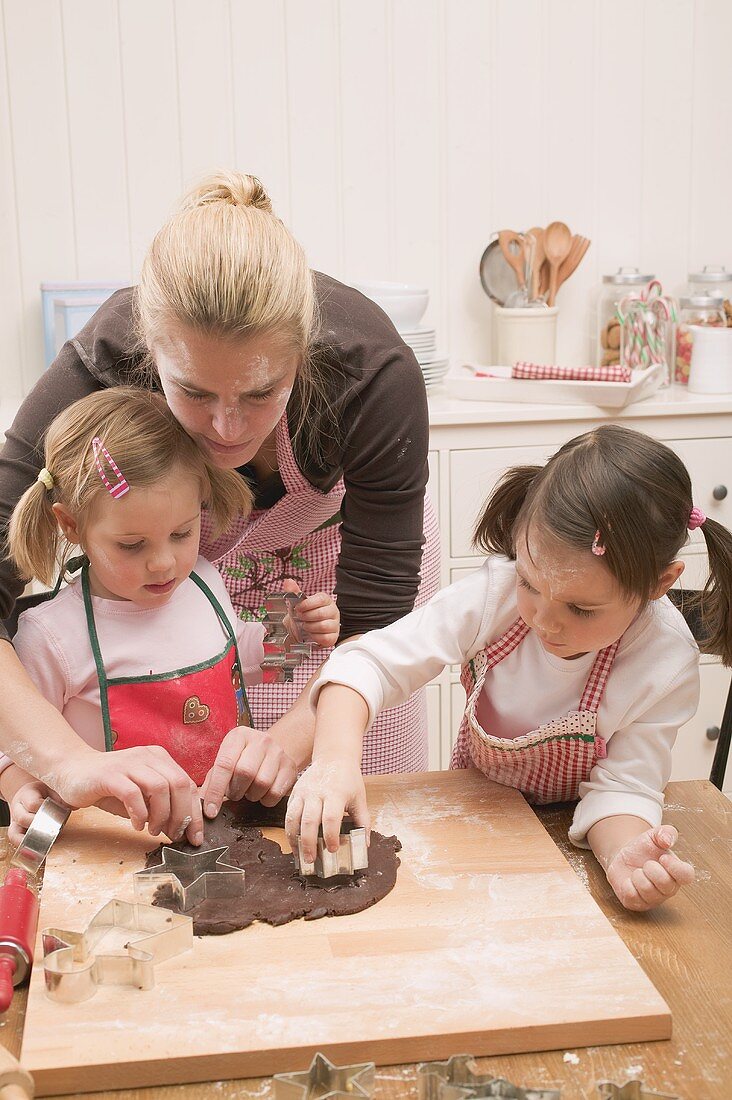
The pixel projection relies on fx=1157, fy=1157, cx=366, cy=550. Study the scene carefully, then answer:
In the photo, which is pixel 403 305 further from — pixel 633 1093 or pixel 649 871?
pixel 633 1093

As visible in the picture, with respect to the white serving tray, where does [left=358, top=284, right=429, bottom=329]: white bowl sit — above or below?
above

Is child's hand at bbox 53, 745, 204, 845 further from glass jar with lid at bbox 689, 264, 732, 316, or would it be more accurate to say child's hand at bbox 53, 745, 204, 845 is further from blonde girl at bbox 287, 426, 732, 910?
glass jar with lid at bbox 689, 264, 732, 316

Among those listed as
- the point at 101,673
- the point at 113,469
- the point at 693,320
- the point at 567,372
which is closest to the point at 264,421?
the point at 113,469

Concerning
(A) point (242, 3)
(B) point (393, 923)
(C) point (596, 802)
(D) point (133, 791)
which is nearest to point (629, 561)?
(C) point (596, 802)

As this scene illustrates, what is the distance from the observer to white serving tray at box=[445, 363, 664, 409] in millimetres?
2734

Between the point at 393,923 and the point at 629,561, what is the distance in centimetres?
43

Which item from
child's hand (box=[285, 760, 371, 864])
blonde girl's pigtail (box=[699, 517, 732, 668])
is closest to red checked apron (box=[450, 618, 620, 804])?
blonde girl's pigtail (box=[699, 517, 732, 668])

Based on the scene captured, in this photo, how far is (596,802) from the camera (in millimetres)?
1255

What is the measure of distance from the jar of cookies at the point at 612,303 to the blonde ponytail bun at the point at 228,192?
6.12 ft

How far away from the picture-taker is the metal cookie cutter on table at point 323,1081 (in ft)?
2.72

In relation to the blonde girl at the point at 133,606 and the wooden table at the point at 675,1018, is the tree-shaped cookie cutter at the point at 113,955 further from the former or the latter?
the blonde girl at the point at 133,606

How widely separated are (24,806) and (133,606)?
35 cm

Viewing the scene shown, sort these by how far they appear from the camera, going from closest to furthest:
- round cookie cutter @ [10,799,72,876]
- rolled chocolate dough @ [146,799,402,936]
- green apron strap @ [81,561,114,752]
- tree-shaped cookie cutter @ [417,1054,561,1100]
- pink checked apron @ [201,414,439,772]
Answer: tree-shaped cookie cutter @ [417,1054,561,1100]
rolled chocolate dough @ [146,799,402,936]
round cookie cutter @ [10,799,72,876]
green apron strap @ [81,561,114,752]
pink checked apron @ [201,414,439,772]

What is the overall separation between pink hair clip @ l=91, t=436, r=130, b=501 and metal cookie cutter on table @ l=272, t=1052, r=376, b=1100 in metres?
0.72
